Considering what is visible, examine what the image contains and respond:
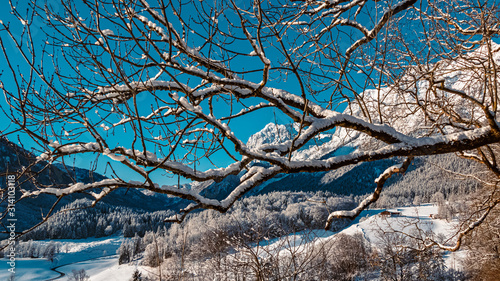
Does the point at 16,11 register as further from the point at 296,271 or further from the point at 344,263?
the point at 344,263

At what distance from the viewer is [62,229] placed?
281ft

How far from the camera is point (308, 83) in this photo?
133 inches

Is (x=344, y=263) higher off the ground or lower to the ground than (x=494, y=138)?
lower

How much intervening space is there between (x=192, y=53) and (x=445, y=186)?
112625 mm

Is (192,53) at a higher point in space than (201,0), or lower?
lower

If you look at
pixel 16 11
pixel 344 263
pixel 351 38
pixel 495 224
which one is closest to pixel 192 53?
pixel 16 11

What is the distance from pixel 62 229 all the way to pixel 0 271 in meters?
38.6

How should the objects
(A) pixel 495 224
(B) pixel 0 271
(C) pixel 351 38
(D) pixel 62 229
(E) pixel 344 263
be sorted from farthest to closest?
(D) pixel 62 229, (B) pixel 0 271, (E) pixel 344 263, (A) pixel 495 224, (C) pixel 351 38

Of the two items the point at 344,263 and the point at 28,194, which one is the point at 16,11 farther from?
the point at 344,263

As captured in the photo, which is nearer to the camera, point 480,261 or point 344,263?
point 480,261

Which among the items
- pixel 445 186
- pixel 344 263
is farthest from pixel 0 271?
pixel 445 186

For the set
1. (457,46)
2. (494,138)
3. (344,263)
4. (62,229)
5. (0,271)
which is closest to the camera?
(494,138)

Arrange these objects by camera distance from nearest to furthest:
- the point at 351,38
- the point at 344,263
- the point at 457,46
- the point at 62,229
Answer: the point at 457,46 < the point at 351,38 < the point at 344,263 < the point at 62,229

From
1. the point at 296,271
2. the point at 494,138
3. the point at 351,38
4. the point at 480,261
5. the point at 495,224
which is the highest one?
the point at 351,38
